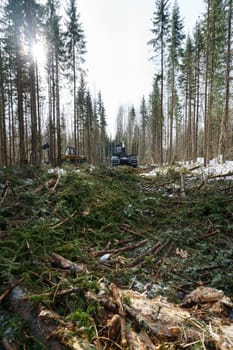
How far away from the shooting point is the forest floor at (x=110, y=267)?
1.87 m

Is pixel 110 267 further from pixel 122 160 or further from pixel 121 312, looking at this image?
pixel 122 160

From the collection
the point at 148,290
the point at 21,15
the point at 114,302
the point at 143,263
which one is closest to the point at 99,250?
the point at 143,263

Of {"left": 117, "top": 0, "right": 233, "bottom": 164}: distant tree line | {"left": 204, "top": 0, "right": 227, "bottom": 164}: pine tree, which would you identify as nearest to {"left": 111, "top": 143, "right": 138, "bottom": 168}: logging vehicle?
{"left": 117, "top": 0, "right": 233, "bottom": 164}: distant tree line

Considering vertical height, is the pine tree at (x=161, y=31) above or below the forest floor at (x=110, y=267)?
above

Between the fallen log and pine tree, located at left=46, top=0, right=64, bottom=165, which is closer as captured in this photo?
the fallen log

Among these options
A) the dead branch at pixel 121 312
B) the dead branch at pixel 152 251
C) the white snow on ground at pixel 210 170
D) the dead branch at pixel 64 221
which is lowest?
the dead branch at pixel 152 251

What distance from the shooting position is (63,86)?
1636 cm

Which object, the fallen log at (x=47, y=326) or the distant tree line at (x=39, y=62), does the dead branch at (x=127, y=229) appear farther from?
the distant tree line at (x=39, y=62)

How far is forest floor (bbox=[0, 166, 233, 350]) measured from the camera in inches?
73.5

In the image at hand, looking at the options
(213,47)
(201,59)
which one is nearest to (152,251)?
(213,47)

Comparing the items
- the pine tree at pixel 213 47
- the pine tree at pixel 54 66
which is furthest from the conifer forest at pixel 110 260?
the pine tree at pixel 213 47

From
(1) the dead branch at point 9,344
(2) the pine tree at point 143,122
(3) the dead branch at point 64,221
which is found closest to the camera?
(1) the dead branch at point 9,344

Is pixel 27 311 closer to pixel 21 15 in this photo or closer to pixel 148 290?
pixel 148 290

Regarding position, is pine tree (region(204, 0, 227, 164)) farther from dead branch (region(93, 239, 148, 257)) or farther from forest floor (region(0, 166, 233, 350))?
dead branch (region(93, 239, 148, 257))
